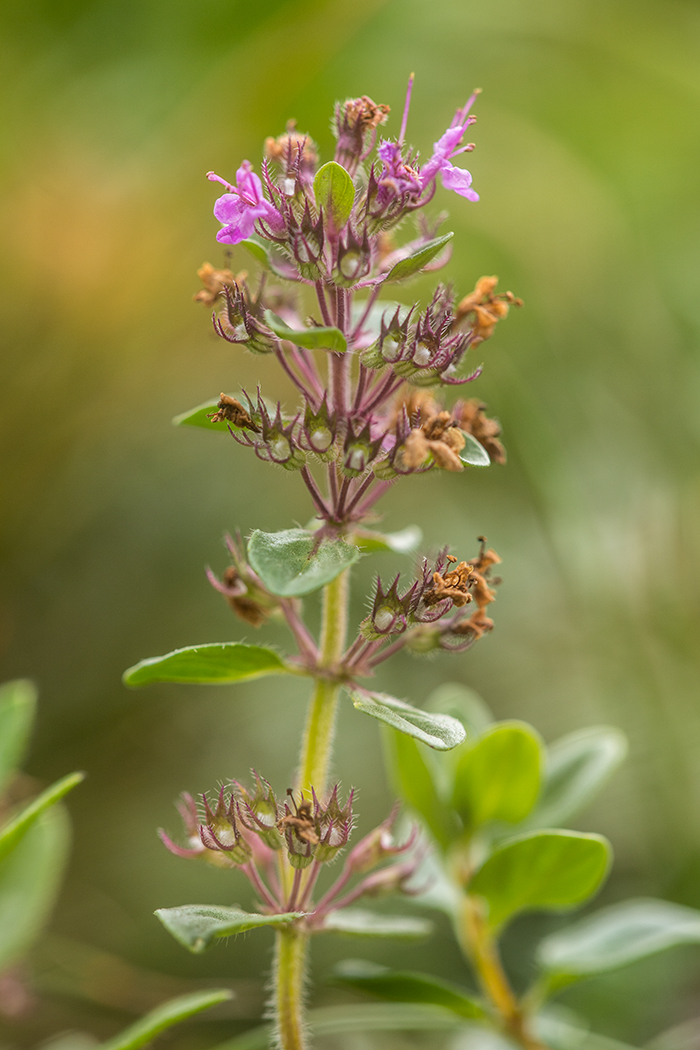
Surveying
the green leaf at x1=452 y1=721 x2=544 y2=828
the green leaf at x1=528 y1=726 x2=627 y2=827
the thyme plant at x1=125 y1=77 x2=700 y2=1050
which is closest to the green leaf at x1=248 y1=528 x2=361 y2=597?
the thyme plant at x1=125 y1=77 x2=700 y2=1050

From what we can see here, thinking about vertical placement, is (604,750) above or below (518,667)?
below

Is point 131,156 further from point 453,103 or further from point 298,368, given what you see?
point 298,368

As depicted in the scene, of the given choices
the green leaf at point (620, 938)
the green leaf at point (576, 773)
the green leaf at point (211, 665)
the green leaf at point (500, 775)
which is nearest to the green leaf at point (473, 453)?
the green leaf at point (211, 665)

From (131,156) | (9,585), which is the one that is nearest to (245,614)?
(9,585)

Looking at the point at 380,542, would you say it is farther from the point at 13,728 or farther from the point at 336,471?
the point at 13,728

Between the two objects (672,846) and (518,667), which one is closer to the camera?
(672,846)

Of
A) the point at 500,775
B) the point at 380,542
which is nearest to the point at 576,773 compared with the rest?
the point at 500,775

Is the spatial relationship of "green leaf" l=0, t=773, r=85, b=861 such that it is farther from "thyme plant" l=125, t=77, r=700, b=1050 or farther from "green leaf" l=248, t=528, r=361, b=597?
"green leaf" l=248, t=528, r=361, b=597
